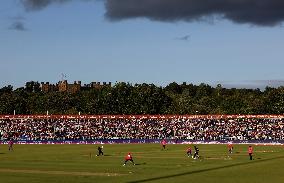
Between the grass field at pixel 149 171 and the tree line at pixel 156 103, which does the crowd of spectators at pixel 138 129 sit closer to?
the tree line at pixel 156 103

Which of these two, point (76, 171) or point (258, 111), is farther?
point (258, 111)

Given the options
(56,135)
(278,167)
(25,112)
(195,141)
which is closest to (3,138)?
(56,135)

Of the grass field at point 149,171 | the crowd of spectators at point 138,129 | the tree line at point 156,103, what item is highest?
the tree line at point 156,103

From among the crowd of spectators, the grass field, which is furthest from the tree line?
the grass field

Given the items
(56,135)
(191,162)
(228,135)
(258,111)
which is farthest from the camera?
(258,111)

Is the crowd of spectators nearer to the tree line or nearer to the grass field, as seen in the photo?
the tree line

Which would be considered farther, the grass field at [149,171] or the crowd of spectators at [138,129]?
the crowd of spectators at [138,129]

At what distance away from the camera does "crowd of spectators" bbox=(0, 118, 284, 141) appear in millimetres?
115312

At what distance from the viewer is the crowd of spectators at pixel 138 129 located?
378 ft

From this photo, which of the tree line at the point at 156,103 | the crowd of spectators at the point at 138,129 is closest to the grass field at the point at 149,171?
the crowd of spectators at the point at 138,129

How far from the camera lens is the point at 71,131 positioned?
411 feet

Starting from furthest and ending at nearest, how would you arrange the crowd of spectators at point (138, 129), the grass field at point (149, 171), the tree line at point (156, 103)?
1. the tree line at point (156, 103)
2. the crowd of spectators at point (138, 129)
3. the grass field at point (149, 171)

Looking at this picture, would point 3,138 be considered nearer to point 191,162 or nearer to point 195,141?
point 195,141

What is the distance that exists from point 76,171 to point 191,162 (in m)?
14.7
